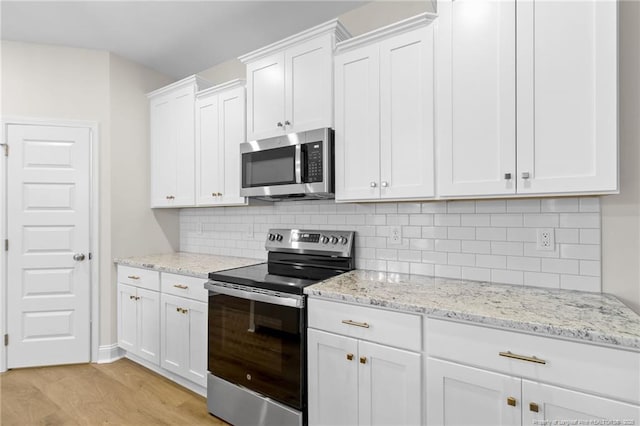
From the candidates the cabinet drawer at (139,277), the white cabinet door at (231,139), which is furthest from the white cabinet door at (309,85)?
the cabinet drawer at (139,277)

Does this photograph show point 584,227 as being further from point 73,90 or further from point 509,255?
point 73,90

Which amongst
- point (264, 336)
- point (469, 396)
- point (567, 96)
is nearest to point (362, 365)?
point (469, 396)

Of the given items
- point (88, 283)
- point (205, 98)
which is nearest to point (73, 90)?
point (205, 98)

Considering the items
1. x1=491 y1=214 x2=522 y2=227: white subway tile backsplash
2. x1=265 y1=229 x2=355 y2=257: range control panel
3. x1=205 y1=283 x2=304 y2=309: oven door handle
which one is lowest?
x1=205 y1=283 x2=304 y2=309: oven door handle

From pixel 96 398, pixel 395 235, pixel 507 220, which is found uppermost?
pixel 507 220

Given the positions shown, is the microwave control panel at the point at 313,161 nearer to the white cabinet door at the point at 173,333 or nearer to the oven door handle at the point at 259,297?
the oven door handle at the point at 259,297

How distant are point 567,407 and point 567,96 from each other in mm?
1239

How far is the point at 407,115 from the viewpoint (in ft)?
6.17

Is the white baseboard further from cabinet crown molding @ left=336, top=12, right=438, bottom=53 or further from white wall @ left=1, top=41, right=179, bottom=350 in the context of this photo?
cabinet crown molding @ left=336, top=12, right=438, bottom=53

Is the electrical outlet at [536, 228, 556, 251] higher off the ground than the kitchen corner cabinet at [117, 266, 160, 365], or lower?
higher

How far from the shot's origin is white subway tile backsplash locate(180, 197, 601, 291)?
5.57 ft

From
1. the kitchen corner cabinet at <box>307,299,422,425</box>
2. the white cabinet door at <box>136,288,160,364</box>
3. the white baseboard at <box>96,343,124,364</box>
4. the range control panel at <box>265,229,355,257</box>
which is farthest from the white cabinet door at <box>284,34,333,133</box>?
the white baseboard at <box>96,343,124,364</box>

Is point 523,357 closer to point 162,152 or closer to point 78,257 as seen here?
point 162,152

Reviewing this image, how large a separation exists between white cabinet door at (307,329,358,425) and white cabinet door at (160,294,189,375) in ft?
3.87
